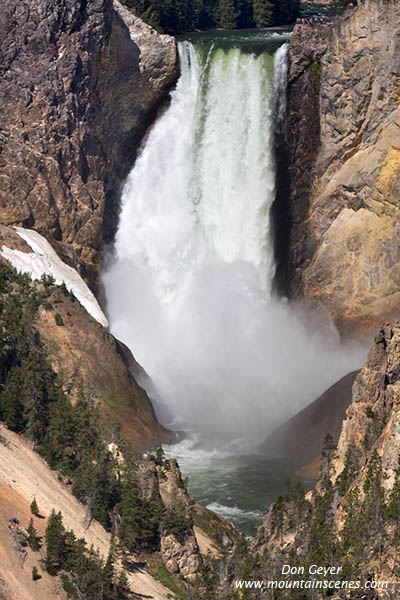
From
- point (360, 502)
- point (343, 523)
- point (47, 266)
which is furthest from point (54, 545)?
point (47, 266)

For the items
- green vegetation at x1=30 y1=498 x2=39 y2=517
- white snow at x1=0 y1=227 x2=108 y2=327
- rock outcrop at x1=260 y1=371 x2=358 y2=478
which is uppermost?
white snow at x1=0 y1=227 x2=108 y2=327

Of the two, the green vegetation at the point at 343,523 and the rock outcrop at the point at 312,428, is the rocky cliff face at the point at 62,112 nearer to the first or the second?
the rock outcrop at the point at 312,428

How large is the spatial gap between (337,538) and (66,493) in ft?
56.8

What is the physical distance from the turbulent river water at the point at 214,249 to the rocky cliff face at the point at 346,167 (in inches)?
84.6

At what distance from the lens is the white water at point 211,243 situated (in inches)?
3497

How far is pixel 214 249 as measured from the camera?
311ft

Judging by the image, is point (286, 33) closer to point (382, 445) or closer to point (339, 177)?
point (339, 177)

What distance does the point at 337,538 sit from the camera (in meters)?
39.2

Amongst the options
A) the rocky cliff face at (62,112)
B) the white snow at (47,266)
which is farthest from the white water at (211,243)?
the white snow at (47,266)

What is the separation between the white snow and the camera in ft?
249

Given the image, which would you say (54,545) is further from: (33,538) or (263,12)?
(263,12)

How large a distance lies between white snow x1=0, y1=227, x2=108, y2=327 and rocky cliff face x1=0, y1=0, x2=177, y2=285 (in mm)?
2301

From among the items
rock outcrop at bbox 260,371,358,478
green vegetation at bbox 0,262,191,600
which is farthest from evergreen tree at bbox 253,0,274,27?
green vegetation at bbox 0,262,191,600

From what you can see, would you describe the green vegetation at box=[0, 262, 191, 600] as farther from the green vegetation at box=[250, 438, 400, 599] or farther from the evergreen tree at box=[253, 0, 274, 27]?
the evergreen tree at box=[253, 0, 274, 27]
